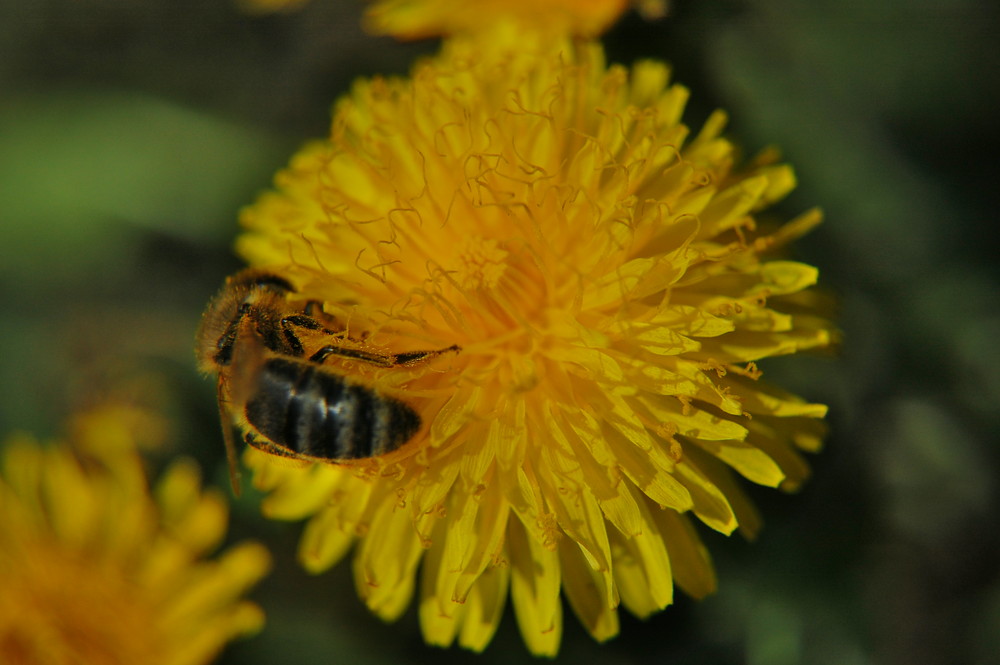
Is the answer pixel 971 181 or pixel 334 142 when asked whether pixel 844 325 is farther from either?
pixel 334 142

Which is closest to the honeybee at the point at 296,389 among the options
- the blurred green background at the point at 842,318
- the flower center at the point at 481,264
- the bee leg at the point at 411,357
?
the bee leg at the point at 411,357

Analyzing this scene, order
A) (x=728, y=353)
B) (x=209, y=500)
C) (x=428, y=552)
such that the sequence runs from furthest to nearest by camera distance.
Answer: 1. (x=209, y=500)
2. (x=428, y=552)
3. (x=728, y=353)

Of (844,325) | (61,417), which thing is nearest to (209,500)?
(61,417)

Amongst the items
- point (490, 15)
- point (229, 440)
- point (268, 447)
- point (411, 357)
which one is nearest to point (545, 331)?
point (411, 357)

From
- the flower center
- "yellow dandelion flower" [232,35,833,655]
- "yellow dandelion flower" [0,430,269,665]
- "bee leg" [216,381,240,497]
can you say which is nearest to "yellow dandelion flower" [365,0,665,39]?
"yellow dandelion flower" [232,35,833,655]

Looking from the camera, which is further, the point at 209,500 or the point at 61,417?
the point at 61,417

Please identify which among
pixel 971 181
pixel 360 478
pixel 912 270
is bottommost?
pixel 360 478

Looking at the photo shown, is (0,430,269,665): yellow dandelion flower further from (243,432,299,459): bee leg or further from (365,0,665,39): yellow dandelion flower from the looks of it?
(365,0,665,39): yellow dandelion flower
